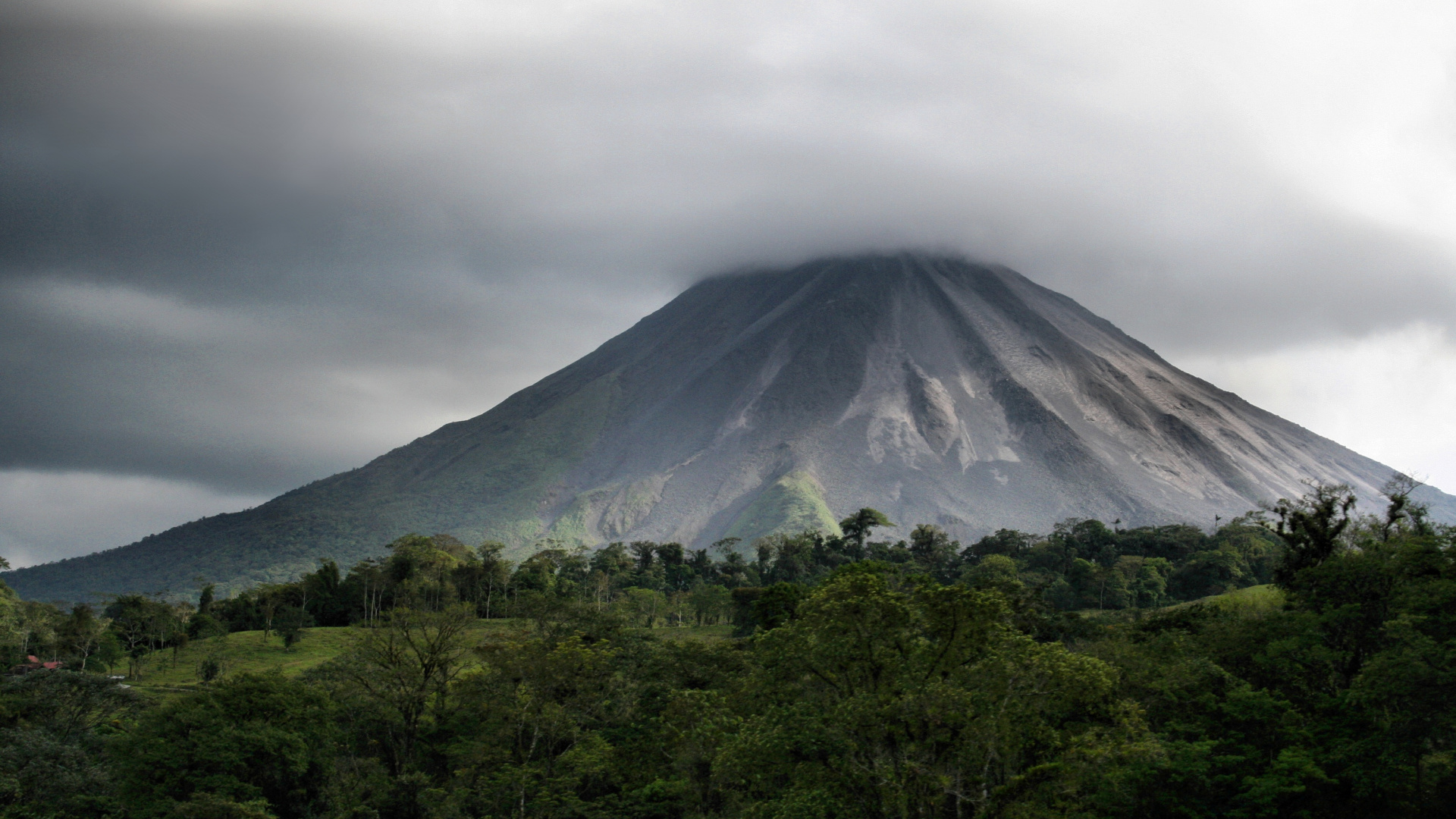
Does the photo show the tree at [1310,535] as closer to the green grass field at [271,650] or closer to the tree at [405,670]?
the green grass field at [271,650]

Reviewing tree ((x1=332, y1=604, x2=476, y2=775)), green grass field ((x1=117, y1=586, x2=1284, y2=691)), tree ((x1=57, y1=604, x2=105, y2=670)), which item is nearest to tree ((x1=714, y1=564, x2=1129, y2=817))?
tree ((x1=332, y1=604, x2=476, y2=775))

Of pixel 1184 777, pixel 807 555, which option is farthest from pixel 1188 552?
pixel 1184 777

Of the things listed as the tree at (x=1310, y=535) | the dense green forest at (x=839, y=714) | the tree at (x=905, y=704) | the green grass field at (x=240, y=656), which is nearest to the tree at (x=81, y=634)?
the dense green forest at (x=839, y=714)

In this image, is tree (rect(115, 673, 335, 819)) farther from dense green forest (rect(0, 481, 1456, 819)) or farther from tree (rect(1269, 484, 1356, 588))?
tree (rect(1269, 484, 1356, 588))

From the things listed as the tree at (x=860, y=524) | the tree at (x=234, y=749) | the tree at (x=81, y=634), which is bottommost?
the tree at (x=234, y=749)

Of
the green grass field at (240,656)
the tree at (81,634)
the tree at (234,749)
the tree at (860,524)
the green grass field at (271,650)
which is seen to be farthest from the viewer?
the tree at (860,524)

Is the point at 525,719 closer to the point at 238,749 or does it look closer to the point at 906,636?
the point at 238,749

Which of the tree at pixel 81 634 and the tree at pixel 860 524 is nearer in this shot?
the tree at pixel 81 634

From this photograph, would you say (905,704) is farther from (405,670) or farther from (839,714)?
(405,670)

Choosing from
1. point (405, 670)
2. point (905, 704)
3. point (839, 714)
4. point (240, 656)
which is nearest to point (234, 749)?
point (405, 670)
